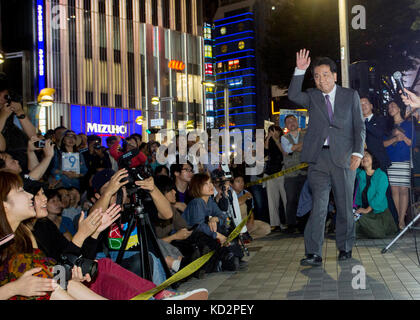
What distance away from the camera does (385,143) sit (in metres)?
9.34

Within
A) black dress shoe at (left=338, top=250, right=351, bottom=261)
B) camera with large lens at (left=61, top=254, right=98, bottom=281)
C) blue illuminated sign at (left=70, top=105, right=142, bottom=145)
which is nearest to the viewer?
camera with large lens at (left=61, top=254, right=98, bottom=281)

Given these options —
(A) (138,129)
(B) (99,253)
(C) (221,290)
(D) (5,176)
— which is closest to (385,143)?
(C) (221,290)

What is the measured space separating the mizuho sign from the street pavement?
3600 centimetres

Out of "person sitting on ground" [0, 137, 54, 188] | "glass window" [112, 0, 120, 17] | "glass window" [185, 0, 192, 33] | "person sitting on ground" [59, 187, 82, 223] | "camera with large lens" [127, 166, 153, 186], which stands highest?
"glass window" [185, 0, 192, 33]

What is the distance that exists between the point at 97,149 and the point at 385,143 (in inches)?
221

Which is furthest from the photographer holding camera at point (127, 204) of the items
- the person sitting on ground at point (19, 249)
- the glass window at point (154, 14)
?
the glass window at point (154, 14)

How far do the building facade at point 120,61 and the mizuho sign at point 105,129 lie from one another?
180 mm

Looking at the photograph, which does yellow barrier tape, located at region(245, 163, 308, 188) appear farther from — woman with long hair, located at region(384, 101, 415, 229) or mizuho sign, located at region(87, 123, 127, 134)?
mizuho sign, located at region(87, 123, 127, 134)

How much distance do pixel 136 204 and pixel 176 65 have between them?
154ft

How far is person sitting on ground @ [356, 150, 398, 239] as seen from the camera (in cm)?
845

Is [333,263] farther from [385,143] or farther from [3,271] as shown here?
[3,271]

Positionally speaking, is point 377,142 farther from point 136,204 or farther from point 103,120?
point 103,120

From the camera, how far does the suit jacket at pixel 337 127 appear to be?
6.44 meters

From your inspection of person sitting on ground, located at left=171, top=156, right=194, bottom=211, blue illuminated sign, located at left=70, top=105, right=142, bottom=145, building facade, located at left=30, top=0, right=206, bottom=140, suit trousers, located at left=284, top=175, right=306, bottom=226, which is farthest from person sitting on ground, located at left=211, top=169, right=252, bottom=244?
blue illuminated sign, located at left=70, top=105, right=142, bottom=145
